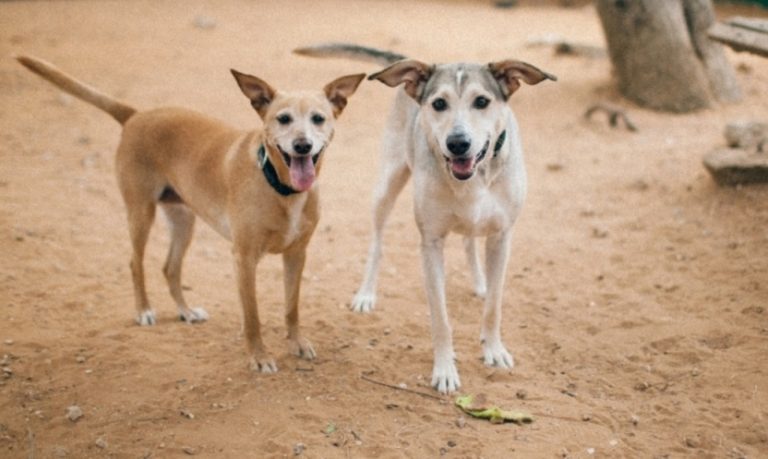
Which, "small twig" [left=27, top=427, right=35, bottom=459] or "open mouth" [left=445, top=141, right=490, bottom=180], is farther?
"open mouth" [left=445, top=141, right=490, bottom=180]

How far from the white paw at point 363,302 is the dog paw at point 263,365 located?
3.59 ft

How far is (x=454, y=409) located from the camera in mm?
4137

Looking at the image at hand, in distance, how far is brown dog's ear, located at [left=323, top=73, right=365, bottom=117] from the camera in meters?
4.36

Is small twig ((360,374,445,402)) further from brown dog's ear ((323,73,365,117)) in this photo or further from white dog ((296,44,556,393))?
brown dog's ear ((323,73,365,117))

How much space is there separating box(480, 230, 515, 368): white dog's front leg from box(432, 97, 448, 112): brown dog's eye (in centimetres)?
83

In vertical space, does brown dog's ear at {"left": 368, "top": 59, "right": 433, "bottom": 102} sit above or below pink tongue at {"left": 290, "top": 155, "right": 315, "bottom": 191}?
above

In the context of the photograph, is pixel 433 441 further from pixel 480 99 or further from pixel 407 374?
pixel 480 99

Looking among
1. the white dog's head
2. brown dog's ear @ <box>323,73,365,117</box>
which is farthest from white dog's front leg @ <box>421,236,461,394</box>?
brown dog's ear @ <box>323,73,365,117</box>

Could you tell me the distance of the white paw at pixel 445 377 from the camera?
4328mm

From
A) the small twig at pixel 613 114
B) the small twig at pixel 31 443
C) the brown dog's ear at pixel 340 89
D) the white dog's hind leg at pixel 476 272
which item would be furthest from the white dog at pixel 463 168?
the small twig at pixel 613 114

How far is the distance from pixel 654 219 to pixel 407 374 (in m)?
3.19

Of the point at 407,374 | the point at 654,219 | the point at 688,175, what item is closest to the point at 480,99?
the point at 407,374

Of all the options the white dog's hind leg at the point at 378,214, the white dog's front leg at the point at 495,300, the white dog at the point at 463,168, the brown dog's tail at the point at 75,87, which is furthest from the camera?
the white dog's hind leg at the point at 378,214

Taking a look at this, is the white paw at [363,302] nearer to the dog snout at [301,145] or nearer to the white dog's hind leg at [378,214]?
the white dog's hind leg at [378,214]
